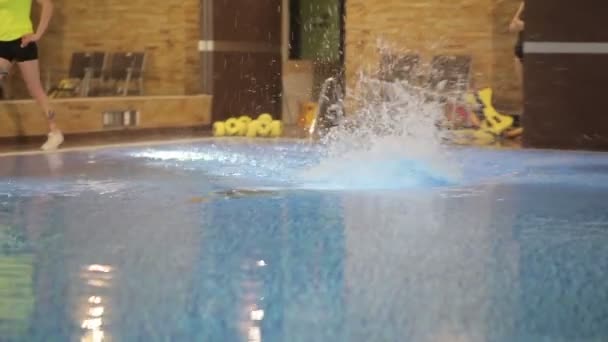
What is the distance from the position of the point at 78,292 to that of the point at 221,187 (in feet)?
9.93

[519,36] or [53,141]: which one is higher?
[519,36]

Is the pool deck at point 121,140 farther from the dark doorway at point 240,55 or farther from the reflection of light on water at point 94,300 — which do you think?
the reflection of light on water at point 94,300

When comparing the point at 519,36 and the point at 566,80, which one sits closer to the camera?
the point at 566,80

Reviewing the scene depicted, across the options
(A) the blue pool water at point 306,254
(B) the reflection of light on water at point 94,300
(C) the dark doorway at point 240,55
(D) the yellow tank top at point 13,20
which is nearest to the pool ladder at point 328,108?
(C) the dark doorway at point 240,55

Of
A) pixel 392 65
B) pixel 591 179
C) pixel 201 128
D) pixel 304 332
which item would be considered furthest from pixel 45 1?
pixel 304 332

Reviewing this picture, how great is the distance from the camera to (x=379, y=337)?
9.50 ft

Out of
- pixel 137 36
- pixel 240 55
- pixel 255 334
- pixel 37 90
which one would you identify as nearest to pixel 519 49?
pixel 240 55

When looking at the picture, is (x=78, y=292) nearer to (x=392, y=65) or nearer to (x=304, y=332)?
(x=304, y=332)

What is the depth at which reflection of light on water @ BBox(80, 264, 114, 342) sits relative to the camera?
2934 millimetres

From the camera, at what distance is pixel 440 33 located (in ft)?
39.1

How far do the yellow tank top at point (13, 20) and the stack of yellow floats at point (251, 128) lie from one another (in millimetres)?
2755

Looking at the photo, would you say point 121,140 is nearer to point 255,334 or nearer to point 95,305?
point 95,305

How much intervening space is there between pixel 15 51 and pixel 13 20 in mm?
278

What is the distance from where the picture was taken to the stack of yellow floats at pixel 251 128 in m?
11.0
